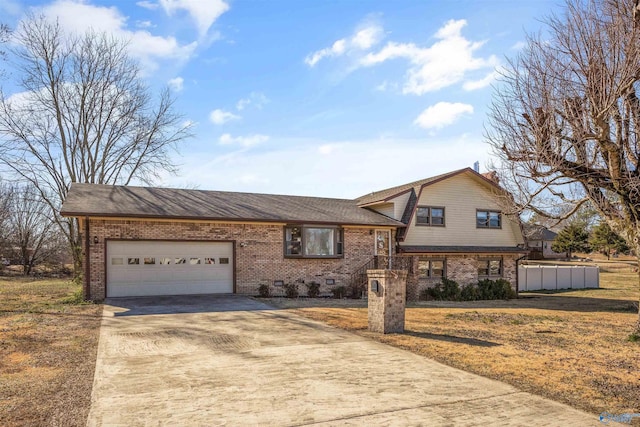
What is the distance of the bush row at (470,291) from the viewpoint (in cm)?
2061

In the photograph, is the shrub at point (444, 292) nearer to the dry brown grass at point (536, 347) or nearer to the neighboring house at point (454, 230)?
the neighboring house at point (454, 230)

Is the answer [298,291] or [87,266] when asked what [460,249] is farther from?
[87,266]

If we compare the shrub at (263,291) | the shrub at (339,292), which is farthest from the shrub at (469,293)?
the shrub at (263,291)

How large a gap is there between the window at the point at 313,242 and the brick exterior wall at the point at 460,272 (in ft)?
12.7

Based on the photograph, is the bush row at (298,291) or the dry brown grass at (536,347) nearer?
the dry brown grass at (536,347)

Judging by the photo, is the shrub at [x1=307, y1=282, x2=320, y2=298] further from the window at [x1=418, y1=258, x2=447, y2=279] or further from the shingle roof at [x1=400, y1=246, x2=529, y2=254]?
the window at [x1=418, y1=258, x2=447, y2=279]

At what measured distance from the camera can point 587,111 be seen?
9133 millimetres

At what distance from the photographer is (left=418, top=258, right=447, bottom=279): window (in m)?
20.9

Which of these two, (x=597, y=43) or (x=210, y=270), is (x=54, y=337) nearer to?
(x=210, y=270)

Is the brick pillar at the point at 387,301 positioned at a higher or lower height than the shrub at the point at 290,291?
higher

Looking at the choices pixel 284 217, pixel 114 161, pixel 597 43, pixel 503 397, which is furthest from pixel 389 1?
pixel 114 161

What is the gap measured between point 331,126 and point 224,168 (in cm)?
826

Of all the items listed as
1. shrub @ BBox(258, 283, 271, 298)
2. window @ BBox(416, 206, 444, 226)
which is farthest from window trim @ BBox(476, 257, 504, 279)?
shrub @ BBox(258, 283, 271, 298)

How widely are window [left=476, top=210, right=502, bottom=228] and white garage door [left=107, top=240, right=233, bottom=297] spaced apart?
12533mm
